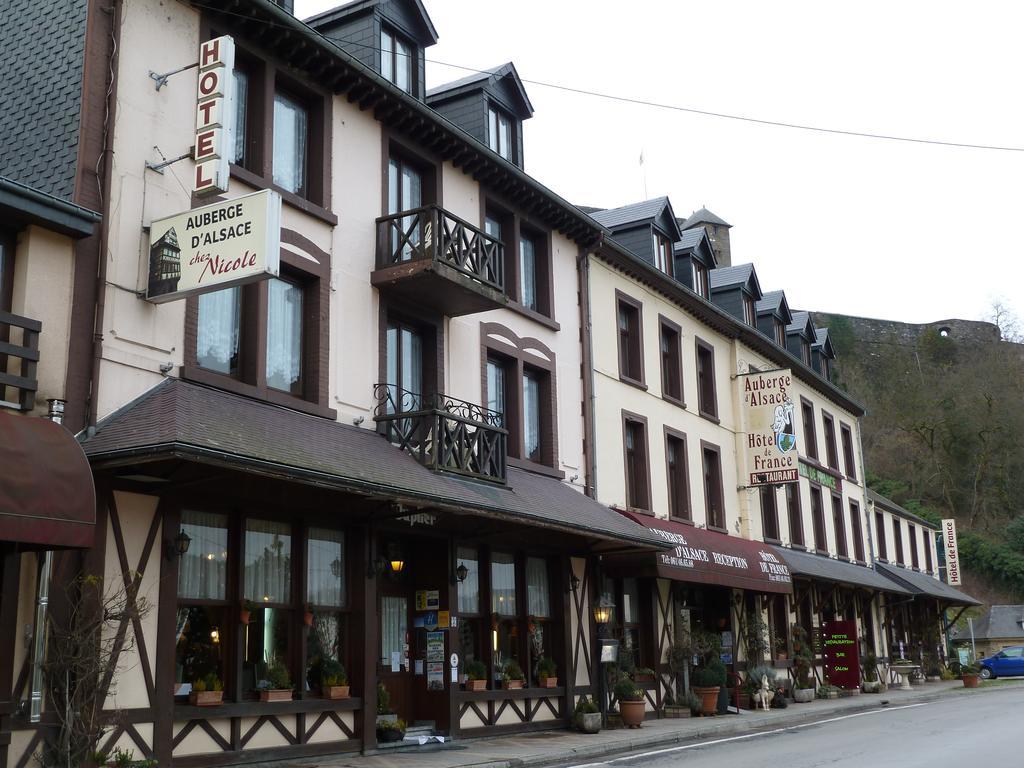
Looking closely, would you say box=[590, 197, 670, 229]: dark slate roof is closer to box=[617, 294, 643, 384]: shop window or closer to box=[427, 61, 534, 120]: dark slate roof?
box=[617, 294, 643, 384]: shop window

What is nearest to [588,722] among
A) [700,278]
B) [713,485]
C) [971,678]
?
[713,485]

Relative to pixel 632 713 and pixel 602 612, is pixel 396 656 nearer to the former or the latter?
pixel 602 612

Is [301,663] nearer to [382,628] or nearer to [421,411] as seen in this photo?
[382,628]

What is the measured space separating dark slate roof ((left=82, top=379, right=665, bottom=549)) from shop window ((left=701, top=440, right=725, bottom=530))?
→ 33.6 ft

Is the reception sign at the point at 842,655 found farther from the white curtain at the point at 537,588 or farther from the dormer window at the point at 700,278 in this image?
the white curtain at the point at 537,588

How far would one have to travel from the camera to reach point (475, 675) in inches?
661

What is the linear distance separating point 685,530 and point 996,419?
5065cm

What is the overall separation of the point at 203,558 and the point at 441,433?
160 inches

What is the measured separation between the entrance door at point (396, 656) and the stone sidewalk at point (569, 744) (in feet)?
3.20

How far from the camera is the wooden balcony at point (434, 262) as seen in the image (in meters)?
15.5

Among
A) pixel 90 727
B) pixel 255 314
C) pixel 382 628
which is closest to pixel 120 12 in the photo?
pixel 255 314

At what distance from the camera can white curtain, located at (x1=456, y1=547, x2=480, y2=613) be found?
17.2 metres

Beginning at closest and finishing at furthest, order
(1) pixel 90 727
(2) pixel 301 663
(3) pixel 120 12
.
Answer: (1) pixel 90 727 → (3) pixel 120 12 → (2) pixel 301 663

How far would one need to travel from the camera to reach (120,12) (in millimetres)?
12414
